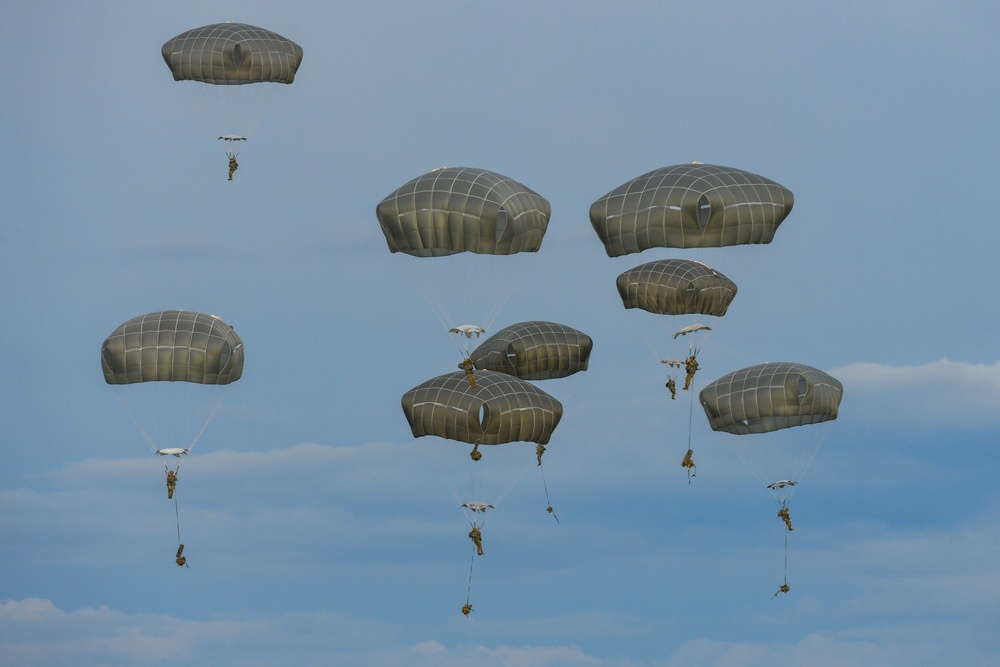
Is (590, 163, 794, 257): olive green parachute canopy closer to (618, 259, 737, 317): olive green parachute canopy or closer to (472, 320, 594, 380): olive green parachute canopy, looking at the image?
(618, 259, 737, 317): olive green parachute canopy

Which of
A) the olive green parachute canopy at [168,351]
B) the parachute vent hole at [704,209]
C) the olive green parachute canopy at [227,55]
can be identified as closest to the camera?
the parachute vent hole at [704,209]

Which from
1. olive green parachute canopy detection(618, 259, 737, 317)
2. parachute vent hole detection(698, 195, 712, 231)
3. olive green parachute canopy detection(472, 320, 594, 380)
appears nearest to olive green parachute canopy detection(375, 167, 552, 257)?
parachute vent hole detection(698, 195, 712, 231)

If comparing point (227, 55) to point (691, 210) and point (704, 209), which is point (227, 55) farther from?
point (704, 209)

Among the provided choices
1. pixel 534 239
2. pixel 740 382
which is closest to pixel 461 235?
pixel 534 239

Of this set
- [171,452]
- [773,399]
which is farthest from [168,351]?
[773,399]

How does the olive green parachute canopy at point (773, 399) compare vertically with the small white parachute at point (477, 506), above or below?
above

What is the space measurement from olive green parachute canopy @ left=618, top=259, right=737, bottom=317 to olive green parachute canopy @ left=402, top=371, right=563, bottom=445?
29.0 ft

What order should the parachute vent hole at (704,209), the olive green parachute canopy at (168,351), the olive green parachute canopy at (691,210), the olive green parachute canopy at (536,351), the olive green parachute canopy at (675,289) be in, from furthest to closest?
the olive green parachute canopy at (536,351) → the olive green parachute canopy at (675,289) → the olive green parachute canopy at (168,351) → the olive green parachute canopy at (691,210) → the parachute vent hole at (704,209)

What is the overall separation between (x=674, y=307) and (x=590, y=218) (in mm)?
7673

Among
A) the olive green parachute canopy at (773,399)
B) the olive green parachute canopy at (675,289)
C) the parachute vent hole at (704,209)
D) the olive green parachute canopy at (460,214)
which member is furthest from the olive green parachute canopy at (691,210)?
the olive green parachute canopy at (675,289)

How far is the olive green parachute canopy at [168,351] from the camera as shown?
221ft

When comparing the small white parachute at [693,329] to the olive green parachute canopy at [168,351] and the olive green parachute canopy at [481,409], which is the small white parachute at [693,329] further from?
the olive green parachute canopy at [168,351]

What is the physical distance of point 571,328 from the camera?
257ft

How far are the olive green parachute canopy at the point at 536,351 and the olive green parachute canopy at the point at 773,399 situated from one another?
7448 millimetres
